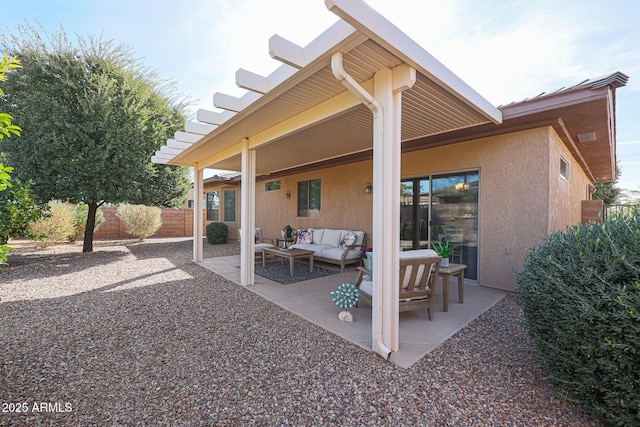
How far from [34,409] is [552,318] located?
11.7 ft

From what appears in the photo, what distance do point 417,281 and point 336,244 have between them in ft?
13.4

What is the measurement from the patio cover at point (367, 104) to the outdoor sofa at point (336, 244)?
2.06 meters

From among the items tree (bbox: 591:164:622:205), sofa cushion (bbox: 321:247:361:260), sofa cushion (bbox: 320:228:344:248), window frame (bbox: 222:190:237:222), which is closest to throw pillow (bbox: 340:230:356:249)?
sofa cushion (bbox: 321:247:361:260)

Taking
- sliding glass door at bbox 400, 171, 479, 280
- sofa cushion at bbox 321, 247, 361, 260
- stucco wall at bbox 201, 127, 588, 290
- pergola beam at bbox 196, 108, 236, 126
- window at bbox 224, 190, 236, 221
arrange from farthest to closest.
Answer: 1. window at bbox 224, 190, 236, 221
2. sofa cushion at bbox 321, 247, 361, 260
3. sliding glass door at bbox 400, 171, 479, 280
4. stucco wall at bbox 201, 127, 588, 290
5. pergola beam at bbox 196, 108, 236, 126

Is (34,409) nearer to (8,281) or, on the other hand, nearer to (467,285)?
(8,281)

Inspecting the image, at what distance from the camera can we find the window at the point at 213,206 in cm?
1371

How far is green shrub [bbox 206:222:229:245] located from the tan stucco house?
12.6ft

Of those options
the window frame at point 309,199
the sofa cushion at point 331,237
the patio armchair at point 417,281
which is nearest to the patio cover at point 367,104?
the patio armchair at point 417,281

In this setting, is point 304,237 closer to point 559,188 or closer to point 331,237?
point 331,237

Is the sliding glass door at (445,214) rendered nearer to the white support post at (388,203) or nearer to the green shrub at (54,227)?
the white support post at (388,203)

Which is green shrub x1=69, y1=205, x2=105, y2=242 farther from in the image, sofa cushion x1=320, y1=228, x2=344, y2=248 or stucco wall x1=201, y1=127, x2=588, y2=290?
stucco wall x1=201, y1=127, x2=588, y2=290

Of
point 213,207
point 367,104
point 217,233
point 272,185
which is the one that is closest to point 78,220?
point 217,233

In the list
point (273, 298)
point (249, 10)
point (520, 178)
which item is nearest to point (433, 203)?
point (520, 178)

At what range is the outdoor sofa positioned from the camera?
6480 mm
